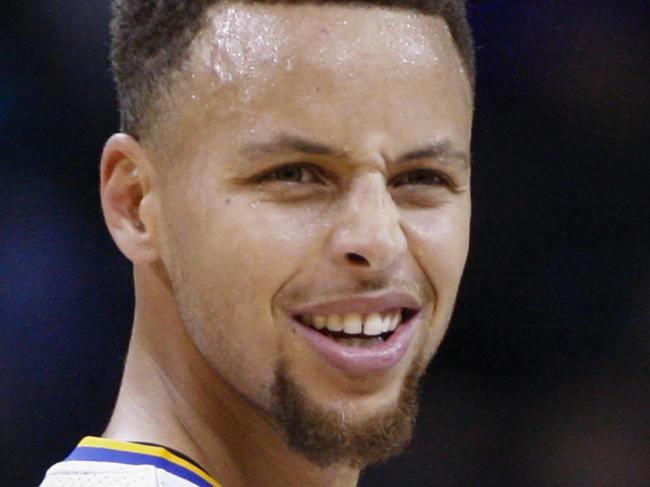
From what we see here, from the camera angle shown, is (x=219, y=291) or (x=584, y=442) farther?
(x=584, y=442)

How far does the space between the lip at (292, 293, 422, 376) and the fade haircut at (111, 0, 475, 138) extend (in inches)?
15.7

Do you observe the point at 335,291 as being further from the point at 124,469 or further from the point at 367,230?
the point at 124,469

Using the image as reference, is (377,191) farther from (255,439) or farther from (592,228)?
(592,228)

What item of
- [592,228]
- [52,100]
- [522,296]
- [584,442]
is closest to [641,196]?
[592,228]

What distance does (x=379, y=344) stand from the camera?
73.6 inches

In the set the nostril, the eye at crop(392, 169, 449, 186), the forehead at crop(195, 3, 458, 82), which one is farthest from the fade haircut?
the nostril

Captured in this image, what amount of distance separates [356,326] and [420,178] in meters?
0.25

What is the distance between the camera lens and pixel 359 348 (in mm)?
1851

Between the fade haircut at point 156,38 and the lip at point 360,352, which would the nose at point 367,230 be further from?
the fade haircut at point 156,38

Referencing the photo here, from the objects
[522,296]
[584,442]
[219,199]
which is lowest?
[584,442]

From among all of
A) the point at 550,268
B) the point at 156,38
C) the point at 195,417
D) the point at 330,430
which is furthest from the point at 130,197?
the point at 550,268

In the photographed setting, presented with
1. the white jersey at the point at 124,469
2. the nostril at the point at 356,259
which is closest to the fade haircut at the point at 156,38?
the nostril at the point at 356,259

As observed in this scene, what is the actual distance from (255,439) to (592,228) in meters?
1.75

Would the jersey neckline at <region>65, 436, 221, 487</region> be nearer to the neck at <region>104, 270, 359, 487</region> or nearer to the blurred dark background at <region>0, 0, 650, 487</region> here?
the neck at <region>104, 270, 359, 487</region>
